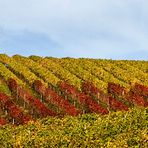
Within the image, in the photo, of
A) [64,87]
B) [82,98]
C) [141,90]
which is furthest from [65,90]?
[141,90]

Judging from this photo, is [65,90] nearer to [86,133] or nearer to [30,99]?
[30,99]

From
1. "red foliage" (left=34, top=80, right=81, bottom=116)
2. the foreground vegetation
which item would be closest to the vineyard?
"red foliage" (left=34, top=80, right=81, bottom=116)

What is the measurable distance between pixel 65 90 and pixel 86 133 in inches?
1358

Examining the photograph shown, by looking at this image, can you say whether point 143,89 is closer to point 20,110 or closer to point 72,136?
point 20,110

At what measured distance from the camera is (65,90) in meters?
69.8

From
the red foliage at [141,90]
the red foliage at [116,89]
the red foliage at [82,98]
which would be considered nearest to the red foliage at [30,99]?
the red foliage at [82,98]

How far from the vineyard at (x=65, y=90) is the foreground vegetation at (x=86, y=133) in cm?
54

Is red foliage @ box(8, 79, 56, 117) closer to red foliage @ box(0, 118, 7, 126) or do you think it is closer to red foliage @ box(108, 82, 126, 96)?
red foliage @ box(0, 118, 7, 126)

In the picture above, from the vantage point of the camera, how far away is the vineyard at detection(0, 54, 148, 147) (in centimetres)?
5734

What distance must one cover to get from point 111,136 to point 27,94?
3197 cm

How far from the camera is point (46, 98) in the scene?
2591 inches

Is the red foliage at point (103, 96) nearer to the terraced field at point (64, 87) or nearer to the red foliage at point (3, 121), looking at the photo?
the terraced field at point (64, 87)

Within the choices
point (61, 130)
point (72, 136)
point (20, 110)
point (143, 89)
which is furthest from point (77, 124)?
point (143, 89)

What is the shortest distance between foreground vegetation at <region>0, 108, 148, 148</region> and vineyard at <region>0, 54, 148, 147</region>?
54 centimetres
